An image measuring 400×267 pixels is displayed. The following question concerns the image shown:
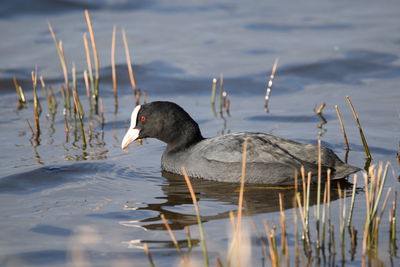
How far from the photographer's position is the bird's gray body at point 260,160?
7.33 m

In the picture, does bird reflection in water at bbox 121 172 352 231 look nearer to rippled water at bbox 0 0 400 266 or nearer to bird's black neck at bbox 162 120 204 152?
rippled water at bbox 0 0 400 266

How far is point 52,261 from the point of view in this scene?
5.55 metres

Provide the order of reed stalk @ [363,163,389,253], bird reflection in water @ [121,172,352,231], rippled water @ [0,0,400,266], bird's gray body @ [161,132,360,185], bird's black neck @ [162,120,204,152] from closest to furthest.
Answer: reed stalk @ [363,163,389,253] → rippled water @ [0,0,400,266] → bird reflection in water @ [121,172,352,231] → bird's gray body @ [161,132,360,185] → bird's black neck @ [162,120,204,152]

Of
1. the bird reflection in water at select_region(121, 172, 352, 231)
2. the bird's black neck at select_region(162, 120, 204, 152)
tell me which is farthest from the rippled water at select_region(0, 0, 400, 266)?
the bird's black neck at select_region(162, 120, 204, 152)

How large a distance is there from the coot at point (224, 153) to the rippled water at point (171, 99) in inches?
7.5

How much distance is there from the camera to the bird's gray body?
733 centimetres

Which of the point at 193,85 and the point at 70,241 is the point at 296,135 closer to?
the point at 193,85

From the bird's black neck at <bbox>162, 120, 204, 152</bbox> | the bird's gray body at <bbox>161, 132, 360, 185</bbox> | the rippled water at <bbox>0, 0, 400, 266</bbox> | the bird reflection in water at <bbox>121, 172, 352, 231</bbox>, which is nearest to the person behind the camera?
the rippled water at <bbox>0, 0, 400, 266</bbox>

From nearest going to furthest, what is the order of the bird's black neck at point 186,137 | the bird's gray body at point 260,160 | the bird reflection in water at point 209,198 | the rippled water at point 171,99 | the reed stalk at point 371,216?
Result: the reed stalk at point 371,216, the rippled water at point 171,99, the bird reflection in water at point 209,198, the bird's gray body at point 260,160, the bird's black neck at point 186,137

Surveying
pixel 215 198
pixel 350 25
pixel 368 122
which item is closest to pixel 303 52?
pixel 350 25

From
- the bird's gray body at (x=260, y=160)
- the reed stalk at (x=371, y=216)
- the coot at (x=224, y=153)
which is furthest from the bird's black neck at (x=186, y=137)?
the reed stalk at (x=371, y=216)

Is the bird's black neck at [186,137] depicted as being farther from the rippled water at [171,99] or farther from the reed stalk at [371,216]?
the reed stalk at [371,216]

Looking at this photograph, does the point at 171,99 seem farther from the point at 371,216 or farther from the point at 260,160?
the point at 371,216

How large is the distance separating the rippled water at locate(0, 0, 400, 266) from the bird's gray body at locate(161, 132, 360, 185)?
7.0 inches
